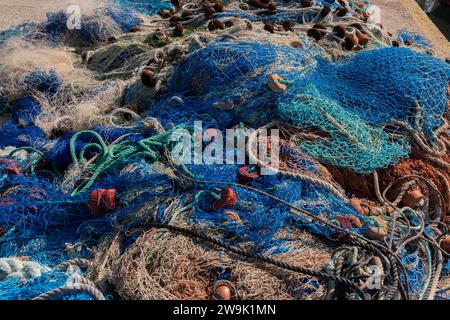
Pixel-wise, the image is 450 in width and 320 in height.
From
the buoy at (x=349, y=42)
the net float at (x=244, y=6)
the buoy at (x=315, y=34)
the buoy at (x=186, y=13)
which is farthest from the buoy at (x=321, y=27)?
the buoy at (x=186, y=13)

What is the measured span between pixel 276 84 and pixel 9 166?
6.42 feet

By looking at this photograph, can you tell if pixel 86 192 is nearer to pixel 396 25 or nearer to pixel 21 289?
pixel 21 289

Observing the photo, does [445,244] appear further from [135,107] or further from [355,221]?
[135,107]

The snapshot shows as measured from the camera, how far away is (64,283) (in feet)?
8.10

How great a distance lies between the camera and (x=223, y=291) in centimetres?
236

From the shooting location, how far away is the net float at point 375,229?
2619 millimetres

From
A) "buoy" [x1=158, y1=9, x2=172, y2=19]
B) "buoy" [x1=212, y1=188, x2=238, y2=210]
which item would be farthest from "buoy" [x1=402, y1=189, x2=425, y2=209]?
"buoy" [x1=158, y1=9, x2=172, y2=19]

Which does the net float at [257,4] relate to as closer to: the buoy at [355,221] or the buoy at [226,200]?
the buoy at [226,200]

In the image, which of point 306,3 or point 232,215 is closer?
point 232,215

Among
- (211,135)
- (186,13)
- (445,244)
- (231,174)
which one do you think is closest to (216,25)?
(186,13)

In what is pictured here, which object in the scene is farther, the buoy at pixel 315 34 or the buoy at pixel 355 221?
the buoy at pixel 315 34

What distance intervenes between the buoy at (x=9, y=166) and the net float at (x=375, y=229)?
7.76 feet

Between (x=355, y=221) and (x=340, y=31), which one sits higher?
(x=340, y=31)
